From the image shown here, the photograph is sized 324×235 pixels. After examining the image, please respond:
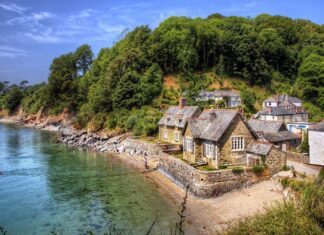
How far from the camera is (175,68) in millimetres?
82938

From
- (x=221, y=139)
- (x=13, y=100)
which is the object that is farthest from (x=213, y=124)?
(x=13, y=100)

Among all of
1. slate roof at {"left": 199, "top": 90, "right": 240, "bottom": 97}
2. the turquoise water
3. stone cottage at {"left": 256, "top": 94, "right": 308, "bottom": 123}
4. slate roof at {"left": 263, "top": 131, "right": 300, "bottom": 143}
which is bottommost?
the turquoise water

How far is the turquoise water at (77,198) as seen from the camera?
22609 millimetres

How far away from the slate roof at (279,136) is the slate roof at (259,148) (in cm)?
672

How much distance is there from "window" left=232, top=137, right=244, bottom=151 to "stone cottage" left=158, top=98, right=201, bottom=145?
39.0ft

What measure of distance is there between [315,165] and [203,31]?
2480 inches

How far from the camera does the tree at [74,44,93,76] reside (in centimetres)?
10319

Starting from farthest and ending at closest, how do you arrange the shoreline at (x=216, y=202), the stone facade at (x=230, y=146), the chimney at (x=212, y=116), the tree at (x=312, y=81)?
the tree at (x=312, y=81) → the chimney at (x=212, y=116) → the stone facade at (x=230, y=146) → the shoreline at (x=216, y=202)

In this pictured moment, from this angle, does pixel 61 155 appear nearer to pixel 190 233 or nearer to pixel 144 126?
pixel 144 126

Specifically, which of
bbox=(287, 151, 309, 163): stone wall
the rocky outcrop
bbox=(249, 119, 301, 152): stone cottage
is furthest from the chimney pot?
the rocky outcrop

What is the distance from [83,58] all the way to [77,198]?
82405mm

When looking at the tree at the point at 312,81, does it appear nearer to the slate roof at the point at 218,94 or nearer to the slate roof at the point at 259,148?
the slate roof at the point at 218,94

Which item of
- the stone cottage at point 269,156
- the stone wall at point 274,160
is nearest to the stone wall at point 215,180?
the stone wall at point 274,160

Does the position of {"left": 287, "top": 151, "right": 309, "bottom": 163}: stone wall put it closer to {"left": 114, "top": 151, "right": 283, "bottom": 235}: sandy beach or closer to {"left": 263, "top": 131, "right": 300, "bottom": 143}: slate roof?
{"left": 263, "top": 131, "right": 300, "bottom": 143}: slate roof
